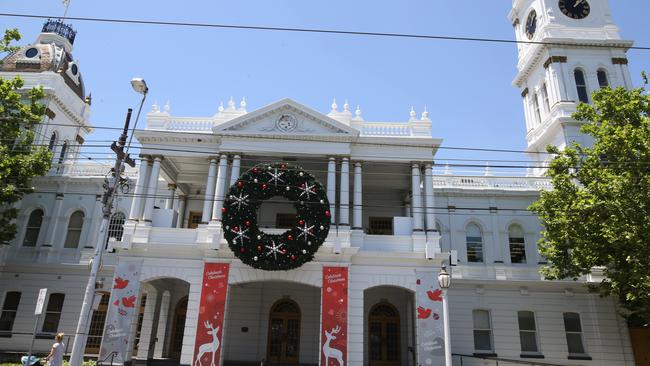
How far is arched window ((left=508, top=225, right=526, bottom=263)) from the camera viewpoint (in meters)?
27.2

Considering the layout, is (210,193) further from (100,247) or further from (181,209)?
(100,247)

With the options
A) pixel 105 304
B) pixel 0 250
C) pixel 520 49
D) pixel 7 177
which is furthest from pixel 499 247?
pixel 0 250

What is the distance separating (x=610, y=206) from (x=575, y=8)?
21377 mm

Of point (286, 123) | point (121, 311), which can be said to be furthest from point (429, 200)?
point (121, 311)

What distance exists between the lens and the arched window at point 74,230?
2734 cm

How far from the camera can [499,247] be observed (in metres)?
27.1

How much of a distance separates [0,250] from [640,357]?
117ft

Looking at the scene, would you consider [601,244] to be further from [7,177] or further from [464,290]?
[7,177]

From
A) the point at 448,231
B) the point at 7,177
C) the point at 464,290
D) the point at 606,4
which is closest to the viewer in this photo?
the point at 7,177

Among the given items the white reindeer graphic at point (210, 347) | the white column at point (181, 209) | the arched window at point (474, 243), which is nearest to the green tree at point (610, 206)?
the arched window at point (474, 243)

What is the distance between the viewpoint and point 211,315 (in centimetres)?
1988

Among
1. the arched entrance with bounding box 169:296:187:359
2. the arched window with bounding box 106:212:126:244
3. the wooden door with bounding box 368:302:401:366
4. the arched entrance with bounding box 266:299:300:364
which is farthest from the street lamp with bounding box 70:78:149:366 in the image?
the wooden door with bounding box 368:302:401:366

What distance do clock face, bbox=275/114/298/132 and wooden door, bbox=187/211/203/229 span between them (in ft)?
27.1

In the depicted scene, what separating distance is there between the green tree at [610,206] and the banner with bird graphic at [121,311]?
19401 millimetres
